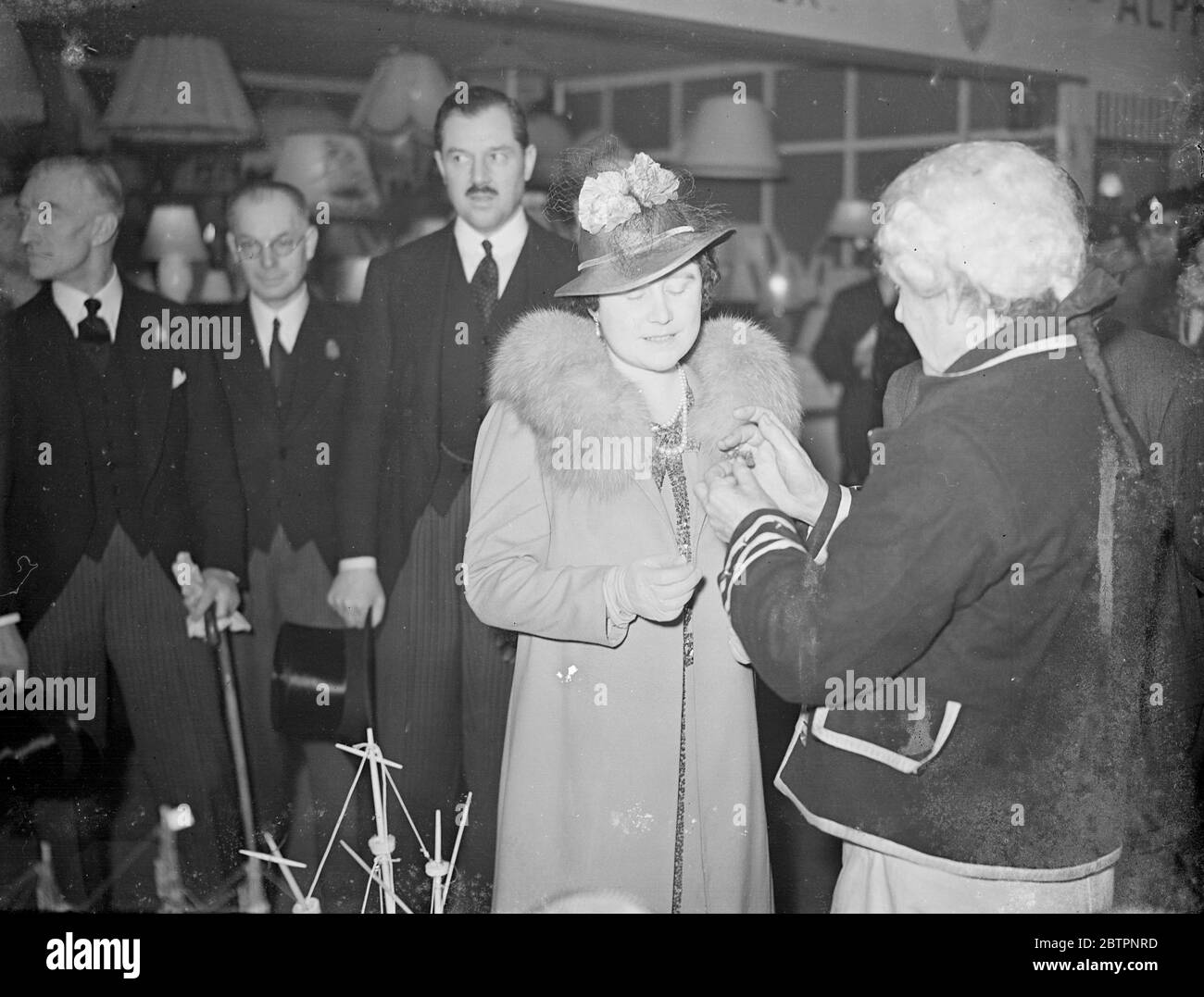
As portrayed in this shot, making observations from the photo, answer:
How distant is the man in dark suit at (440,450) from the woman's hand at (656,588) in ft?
1.52


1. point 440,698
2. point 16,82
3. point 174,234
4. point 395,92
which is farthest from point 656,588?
point 16,82

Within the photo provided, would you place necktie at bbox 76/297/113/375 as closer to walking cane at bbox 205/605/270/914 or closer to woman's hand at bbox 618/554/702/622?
walking cane at bbox 205/605/270/914

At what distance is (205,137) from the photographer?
9.74ft

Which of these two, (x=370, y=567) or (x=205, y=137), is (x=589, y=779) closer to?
(x=370, y=567)

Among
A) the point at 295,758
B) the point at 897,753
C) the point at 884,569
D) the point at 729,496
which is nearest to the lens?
the point at 884,569

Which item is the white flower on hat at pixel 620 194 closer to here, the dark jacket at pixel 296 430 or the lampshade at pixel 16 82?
the dark jacket at pixel 296 430

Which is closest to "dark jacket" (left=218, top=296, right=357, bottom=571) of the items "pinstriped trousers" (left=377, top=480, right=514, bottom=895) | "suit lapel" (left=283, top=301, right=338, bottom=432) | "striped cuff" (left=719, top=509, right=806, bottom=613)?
"suit lapel" (left=283, top=301, right=338, bottom=432)

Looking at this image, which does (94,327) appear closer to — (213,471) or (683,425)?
(213,471)

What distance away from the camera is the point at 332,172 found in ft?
9.73

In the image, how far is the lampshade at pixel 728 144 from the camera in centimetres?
298

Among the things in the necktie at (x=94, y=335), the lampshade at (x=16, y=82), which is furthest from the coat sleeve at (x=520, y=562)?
the lampshade at (x=16, y=82)

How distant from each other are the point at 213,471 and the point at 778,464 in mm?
1494

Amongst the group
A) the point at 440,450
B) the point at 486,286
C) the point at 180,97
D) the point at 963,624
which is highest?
the point at 180,97

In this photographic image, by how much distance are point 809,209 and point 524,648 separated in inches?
54.2
